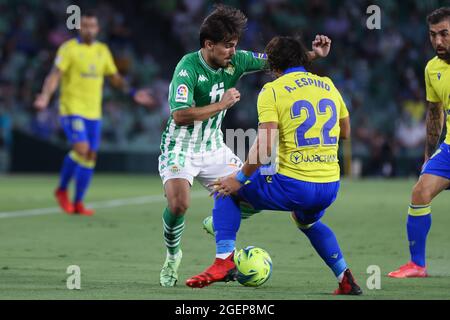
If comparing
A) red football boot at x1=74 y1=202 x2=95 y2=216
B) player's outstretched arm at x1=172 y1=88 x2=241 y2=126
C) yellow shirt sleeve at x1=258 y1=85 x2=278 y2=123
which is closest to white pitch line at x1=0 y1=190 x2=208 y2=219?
red football boot at x1=74 y1=202 x2=95 y2=216

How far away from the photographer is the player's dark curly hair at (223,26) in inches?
294

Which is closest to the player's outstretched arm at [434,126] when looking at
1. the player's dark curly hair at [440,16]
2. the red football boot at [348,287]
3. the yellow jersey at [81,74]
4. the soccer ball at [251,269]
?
the player's dark curly hair at [440,16]

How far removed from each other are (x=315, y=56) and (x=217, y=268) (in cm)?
176

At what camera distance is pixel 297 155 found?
267 inches

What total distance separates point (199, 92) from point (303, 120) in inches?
47.0

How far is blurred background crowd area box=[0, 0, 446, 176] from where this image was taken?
2383 cm

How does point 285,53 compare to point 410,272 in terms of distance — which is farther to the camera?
point 410,272

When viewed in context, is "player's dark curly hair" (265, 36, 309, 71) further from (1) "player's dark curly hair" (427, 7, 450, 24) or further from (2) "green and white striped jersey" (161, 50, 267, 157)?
(1) "player's dark curly hair" (427, 7, 450, 24)

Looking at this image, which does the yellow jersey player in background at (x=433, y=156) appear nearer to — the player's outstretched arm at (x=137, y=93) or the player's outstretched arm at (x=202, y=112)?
the player's outstretched arm at (x=202, y=112)

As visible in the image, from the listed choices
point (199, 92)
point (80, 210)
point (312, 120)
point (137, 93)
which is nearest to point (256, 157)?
point (312, 120)

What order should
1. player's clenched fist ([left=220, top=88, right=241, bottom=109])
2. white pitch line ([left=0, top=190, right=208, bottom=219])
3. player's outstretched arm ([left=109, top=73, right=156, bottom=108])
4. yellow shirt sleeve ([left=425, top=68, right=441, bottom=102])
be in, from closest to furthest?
1. player's clenched fist ([left=220, top=88, right=241, bottom=109])
2. yellow shirt sleeve ([left=425, top=68, right=441, bottom=102])
3. player's outstretched arm ([left=109, top=73, right=156, bottom=108])
4. white pitch line ([left=0, top=190, right=208, bottom=219])

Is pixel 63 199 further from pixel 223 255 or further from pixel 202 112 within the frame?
pixel 223 255

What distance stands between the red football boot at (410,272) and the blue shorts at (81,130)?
6456 mm

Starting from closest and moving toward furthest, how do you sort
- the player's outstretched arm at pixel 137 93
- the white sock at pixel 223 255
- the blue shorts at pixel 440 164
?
the white sock at pixel 223 255 < the blue shorts at pixel 440 164 < the player's outstretched arm at pixel 137 93
